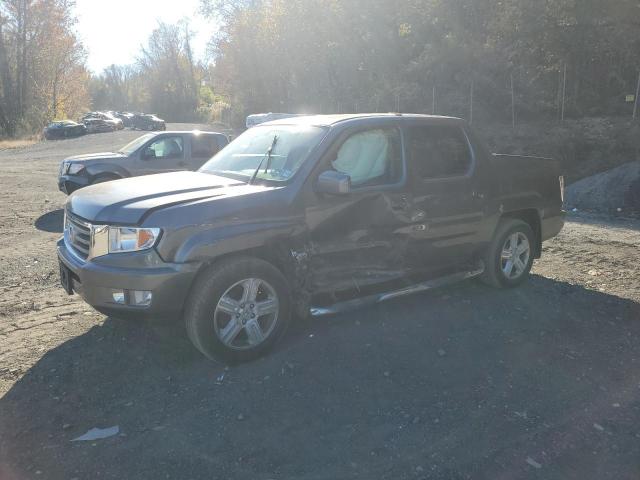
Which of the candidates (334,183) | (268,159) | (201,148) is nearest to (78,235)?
(268,159)

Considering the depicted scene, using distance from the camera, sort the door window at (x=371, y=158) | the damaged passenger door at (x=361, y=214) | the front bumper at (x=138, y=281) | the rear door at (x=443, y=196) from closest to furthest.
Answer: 1. the front bumper at (x=138, y=281)
2. the damaged passenger door at (x=361, y=214)
3. the door window at (x=371, y=158)
4. the rear door at (x=443, y=196)

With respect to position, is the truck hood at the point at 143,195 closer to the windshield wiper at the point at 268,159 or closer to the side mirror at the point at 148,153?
the windshield wiper at the point at 268,159

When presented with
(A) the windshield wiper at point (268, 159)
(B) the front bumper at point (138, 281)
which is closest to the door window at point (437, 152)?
(A) the windshield wiper at point (268, 159)

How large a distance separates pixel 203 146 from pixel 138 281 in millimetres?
8012

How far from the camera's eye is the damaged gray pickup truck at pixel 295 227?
12.6 feet

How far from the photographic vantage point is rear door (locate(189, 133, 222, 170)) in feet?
37.2

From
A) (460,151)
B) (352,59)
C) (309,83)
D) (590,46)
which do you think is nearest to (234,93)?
(309,83)

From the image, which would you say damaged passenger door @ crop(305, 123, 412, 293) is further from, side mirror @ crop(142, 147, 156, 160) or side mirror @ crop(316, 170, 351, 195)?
side mirror @ crop(142, 147, 156, 160)

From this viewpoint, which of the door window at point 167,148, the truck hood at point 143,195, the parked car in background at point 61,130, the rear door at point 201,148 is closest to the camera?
the truck hood at point 143,195

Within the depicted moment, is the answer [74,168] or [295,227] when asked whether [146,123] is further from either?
[295,227]

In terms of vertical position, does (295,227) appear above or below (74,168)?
below

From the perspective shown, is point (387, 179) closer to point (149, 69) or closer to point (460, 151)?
point (460, 151)

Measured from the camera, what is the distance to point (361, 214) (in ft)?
15.1

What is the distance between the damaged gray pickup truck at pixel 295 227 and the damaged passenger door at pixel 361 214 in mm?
10
